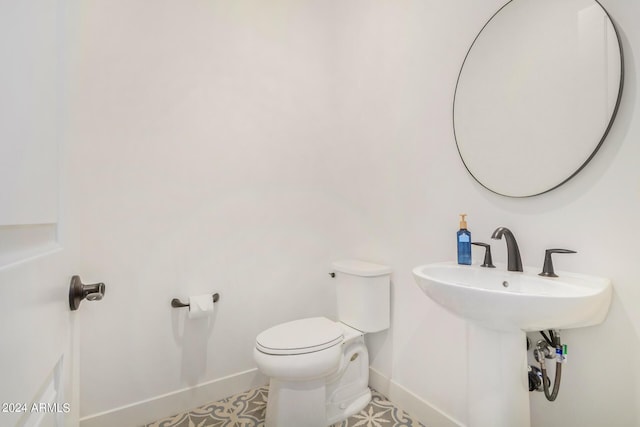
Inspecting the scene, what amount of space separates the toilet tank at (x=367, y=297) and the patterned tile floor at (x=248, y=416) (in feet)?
1.38

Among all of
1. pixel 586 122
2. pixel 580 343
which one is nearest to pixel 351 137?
pixel 586 122

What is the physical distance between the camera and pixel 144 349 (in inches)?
58.4

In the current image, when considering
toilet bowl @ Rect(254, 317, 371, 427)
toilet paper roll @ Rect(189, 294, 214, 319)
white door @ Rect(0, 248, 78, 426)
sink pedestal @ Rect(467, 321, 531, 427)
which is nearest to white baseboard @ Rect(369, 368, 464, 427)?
toilet bowl @ Rect(254, 317, 371, 427)

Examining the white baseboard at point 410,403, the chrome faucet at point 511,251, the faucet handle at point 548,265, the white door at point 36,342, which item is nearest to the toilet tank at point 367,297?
the white baseboard at point 410,403

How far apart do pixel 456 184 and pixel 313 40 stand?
1.50m

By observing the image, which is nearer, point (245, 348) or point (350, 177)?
point (245, 348)

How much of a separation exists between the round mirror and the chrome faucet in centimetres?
17

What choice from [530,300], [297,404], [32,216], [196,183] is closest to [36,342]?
[32,216]

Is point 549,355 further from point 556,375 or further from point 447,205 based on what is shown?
point 447,205

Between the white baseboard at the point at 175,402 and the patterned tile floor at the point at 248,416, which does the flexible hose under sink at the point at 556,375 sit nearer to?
the patterned tile floor at the point at 248,416

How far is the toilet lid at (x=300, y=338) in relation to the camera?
1.28 m

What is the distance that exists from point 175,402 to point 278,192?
4.29 ft

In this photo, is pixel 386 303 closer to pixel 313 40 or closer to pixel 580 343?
pixel 580 343

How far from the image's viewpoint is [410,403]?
59.9 inches
